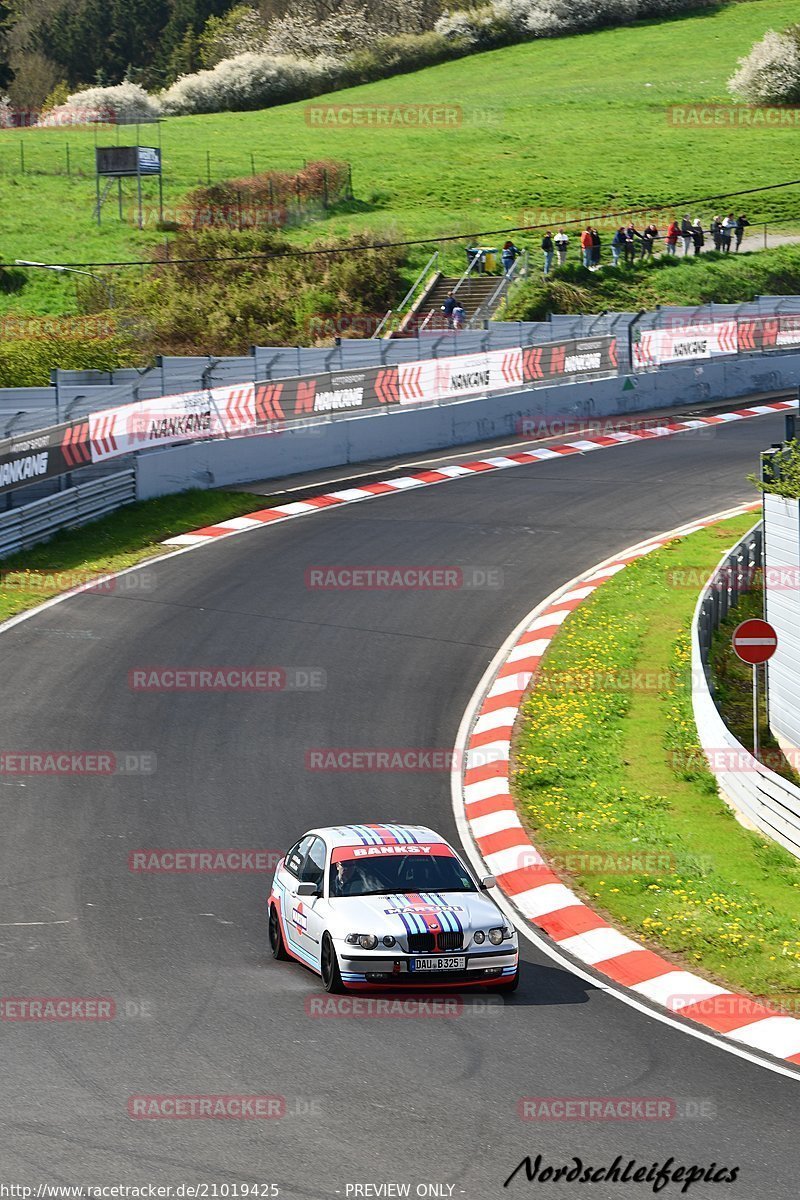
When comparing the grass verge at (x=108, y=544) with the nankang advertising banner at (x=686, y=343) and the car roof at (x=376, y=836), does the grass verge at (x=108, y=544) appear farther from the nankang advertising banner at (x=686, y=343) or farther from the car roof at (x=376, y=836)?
the nankang advertising banner at (x=686, y=343)

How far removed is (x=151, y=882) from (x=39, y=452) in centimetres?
1430

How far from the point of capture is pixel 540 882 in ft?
51.4

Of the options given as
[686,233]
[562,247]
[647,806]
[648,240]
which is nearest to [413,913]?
[647,806]

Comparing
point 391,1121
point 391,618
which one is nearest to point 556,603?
point 391,618

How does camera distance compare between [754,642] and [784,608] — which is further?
[784,608]

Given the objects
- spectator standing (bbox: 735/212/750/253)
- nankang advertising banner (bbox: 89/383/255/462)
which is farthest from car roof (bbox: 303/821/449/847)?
spectator standing (bbox: 735/212/750/253)

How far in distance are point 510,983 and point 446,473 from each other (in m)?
22.8

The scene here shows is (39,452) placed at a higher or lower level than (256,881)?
higher

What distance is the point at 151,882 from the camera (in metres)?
14.7

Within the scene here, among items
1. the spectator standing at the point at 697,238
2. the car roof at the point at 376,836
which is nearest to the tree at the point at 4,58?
the spectator standing at the point at 697,238

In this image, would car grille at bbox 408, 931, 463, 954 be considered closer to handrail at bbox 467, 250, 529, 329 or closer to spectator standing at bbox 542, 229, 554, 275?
handrail at bbox 467, 250, 529, 329

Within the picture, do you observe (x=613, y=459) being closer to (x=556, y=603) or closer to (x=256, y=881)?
(x=556, y=603)

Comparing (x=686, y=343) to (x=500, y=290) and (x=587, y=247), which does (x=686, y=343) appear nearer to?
(x=500, y=290)

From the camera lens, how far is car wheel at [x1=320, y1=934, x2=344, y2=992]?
1195 cm
